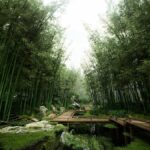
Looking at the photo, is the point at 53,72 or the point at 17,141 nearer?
the point at 17,141

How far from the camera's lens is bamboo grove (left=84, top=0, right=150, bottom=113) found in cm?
591

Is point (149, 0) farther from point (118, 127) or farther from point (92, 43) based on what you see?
point (92, 43)

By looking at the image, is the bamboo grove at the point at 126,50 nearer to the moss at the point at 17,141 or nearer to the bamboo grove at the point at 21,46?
the bamboo grove at the point at 21,46

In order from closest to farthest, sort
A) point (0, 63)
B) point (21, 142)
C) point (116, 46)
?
point (21, 142) < point (0, 63) < point (116, 46)

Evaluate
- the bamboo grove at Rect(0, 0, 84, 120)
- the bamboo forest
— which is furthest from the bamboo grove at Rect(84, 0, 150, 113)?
the bamboo grove at Rect(0, 0, 84, 120)

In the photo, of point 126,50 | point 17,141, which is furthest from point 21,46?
point 126,50

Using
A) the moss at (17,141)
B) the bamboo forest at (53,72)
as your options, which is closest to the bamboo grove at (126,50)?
the bamboo forest at (53,72)

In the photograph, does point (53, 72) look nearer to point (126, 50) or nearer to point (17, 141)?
point (126, 50)

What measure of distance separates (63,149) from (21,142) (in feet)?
5.86

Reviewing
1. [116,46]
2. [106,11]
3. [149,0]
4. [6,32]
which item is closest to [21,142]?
[6,32]

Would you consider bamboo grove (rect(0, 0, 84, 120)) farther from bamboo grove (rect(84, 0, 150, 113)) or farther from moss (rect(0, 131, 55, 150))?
bamboo grove (rect(84, 0, 150, 113))

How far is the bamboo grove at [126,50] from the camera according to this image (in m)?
5.91

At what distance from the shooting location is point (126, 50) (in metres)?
8.23

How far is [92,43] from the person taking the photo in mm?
11984
